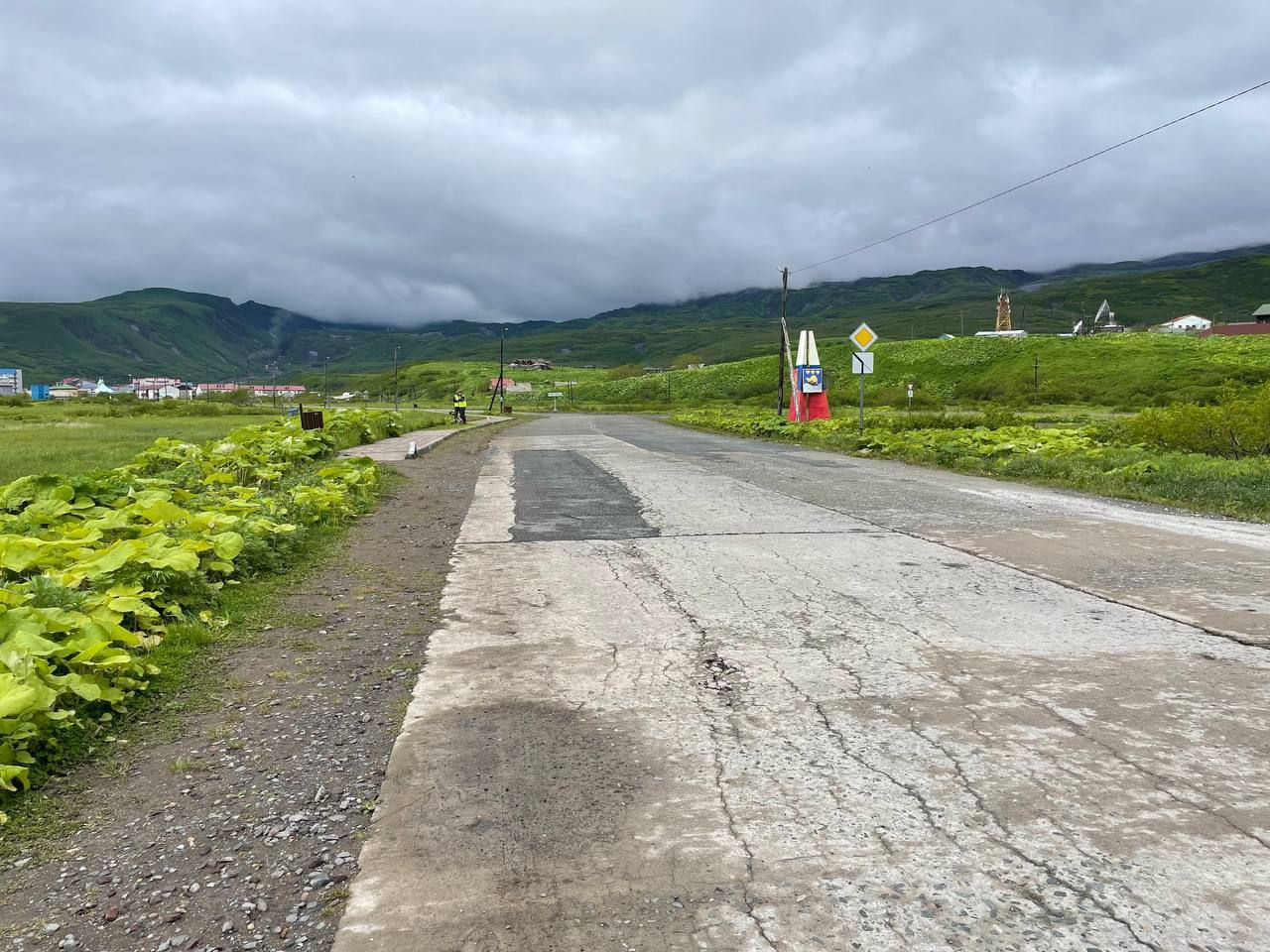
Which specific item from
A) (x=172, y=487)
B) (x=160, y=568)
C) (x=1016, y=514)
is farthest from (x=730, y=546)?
(x=172, y=487)

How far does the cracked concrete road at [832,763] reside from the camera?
2.46m

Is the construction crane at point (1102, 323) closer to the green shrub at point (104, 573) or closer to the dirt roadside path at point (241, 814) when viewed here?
the green shrub at point (104, 573)

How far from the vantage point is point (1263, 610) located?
561cm

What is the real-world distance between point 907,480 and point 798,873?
1229 centimetres

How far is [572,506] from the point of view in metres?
11.5

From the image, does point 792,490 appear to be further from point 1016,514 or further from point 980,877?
point 980,877

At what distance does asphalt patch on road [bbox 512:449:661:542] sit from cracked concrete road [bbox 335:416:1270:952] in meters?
1.93

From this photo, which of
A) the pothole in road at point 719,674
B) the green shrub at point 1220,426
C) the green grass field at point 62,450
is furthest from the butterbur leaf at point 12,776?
the green shrub at point 1220,426

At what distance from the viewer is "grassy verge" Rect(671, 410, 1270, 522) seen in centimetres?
1121

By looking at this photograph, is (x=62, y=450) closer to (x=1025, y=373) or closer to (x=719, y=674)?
(x=719, y=674)

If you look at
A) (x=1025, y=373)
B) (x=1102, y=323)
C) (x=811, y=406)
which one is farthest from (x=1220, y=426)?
(x=1102, y=323)

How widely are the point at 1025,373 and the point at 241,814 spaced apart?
86.7m

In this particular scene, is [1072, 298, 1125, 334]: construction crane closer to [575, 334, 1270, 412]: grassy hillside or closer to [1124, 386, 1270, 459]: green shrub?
[575, 334, 1270, 412]: grassy hillside

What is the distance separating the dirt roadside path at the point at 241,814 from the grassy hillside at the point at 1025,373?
57.0 metres
